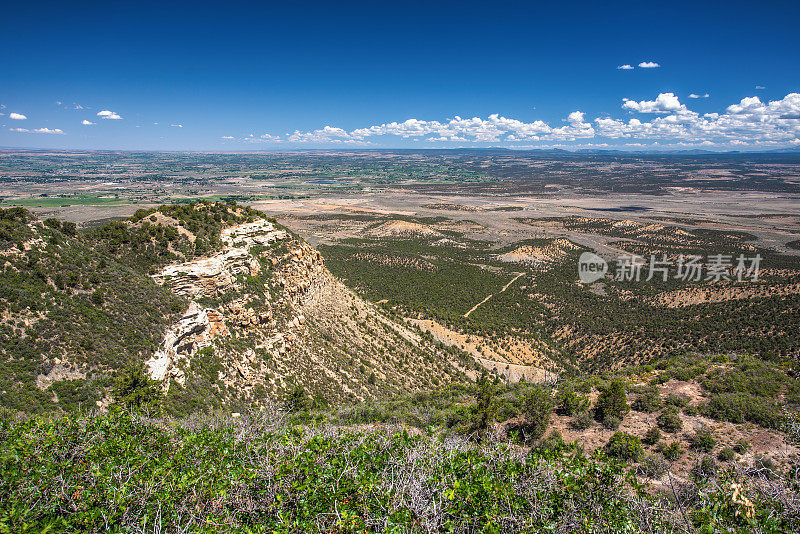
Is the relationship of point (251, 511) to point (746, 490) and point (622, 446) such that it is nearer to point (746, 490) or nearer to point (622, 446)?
point (746, 490)

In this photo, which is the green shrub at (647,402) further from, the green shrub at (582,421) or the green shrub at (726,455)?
the green shrub at (726,455)

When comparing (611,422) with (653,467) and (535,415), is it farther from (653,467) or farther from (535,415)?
(653,467)

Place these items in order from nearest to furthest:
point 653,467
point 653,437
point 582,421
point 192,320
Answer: point 653,467
point 653,437
point 582,421
point 192,320

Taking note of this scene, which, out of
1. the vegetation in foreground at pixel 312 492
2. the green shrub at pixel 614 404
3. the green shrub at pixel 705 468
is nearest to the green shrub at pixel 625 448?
the green shrub at pixel 705 468

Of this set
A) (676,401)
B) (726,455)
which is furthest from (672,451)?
(676,401)

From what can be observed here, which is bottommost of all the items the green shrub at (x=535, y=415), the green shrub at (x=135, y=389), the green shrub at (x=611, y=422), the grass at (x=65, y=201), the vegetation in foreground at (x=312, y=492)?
the green shrub at (x=535, y=415)

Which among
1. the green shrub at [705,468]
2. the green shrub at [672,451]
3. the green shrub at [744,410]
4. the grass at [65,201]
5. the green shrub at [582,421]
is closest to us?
the green shrub at [705,468]
